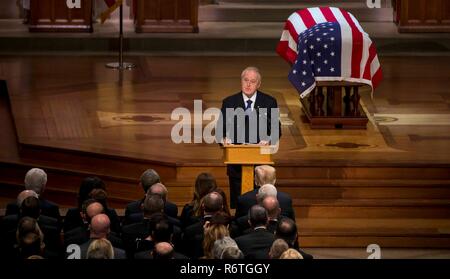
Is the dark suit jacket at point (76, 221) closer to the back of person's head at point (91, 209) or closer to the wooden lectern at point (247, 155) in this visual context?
the back of person's head at point (91, 209)

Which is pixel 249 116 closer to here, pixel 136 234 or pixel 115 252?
pixel 136 234

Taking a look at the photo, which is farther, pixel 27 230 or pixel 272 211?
pixel 272 211

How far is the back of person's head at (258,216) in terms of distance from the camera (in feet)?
30.7

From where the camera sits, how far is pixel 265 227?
30.9 ft

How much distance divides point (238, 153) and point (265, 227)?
5.78 ft

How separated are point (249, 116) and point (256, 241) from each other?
2178 millimetres

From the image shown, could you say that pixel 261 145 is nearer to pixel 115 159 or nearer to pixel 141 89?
pixel 115 159

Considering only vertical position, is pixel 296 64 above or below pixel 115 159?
above

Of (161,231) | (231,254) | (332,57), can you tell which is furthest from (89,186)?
(332,57)

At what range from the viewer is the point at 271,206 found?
9.60m

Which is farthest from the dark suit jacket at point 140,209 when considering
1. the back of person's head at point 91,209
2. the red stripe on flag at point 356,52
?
the red stripe on flag at point 356,52

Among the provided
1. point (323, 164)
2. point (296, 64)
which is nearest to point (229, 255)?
point (323, 164)

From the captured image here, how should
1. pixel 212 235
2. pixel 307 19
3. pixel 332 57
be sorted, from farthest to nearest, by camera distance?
pixel 307 19
pixel 332 57
pixel 212 235
